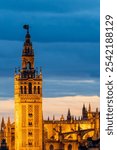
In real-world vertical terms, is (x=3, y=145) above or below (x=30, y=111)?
below

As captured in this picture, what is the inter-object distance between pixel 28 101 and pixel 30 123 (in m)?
2.21

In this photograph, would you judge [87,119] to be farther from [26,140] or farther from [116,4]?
[116,4]

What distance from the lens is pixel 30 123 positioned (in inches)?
3770

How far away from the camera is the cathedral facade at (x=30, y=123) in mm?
93562

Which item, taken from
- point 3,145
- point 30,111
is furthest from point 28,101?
point 3,145

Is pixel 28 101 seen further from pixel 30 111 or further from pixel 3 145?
pixel 3 145

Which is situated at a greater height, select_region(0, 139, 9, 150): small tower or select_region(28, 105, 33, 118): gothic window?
select_region(28, 105, 33, 118): gothic window

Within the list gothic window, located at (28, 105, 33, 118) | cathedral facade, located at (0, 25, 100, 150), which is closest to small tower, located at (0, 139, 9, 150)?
cathedral facade, located at (0, 25, 100, 150)

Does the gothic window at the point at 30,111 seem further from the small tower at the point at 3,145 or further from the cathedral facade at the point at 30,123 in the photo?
the small tower at the point at 3,145

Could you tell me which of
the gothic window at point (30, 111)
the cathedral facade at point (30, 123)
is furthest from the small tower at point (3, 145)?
the gothic window at point (30, 111)

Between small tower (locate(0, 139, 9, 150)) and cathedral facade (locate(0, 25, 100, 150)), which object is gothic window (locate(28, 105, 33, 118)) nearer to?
cathedral facade (locate(0, 25, 100, 150))

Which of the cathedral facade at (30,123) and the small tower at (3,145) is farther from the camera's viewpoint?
the cathedral facade at (30,123)

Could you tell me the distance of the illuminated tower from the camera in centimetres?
9431

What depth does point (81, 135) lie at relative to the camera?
94812mm
